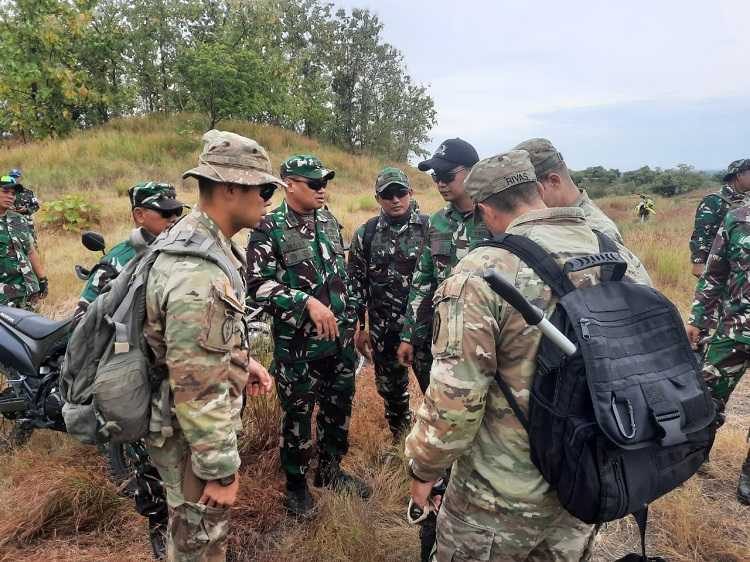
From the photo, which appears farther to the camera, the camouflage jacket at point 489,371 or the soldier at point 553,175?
the soldier at point 553,175

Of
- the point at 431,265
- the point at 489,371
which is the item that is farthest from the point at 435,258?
the point at 489,371

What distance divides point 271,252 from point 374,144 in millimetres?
21296

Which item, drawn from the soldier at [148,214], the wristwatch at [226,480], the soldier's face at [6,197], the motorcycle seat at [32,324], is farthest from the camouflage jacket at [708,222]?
the soldier's face at [6,197]

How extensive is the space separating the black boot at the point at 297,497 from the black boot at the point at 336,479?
0.17 metres

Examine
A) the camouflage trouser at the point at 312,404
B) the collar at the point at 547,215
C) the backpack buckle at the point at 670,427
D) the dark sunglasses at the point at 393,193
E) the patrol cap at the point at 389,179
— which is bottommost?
the camouflage trouser at the point at 312,404

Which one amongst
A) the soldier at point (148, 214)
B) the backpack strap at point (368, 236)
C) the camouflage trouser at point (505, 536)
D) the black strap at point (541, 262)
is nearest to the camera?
the black strap at point (541, 262)

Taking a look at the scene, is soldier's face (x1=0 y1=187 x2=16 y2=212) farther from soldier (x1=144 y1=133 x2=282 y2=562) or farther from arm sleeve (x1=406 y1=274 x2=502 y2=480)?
arm sleeve (x1=406 y1=274 x2=502 y2=480)

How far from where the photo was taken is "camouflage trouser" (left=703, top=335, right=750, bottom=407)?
116 inches

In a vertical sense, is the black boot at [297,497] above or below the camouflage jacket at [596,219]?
below

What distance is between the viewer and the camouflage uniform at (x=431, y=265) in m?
2.76

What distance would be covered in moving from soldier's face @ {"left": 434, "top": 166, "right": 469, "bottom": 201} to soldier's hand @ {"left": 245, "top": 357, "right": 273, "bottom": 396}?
1447 mm

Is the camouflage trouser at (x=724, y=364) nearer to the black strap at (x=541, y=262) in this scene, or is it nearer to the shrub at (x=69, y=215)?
the black strap at (x=541, y=262)

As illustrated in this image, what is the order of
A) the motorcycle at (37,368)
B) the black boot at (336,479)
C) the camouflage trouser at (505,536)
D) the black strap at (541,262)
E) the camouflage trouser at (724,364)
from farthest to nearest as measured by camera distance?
the camouflage trouser at (724,364), the black boot at (336,479), the motorcycle at (37,368), the camouflage trouser at (505,536), the black strap at (541,262)

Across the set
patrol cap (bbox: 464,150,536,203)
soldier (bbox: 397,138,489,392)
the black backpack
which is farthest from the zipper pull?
soldier (bbox: 397,138,489,392)
